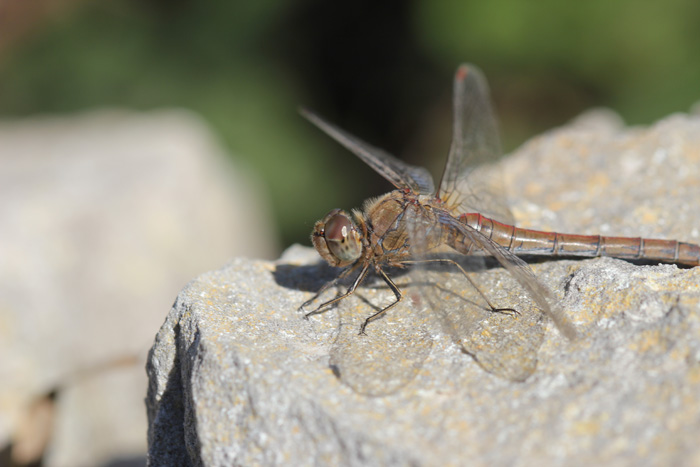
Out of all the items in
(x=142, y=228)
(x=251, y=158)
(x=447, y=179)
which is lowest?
(x=447, y=179)

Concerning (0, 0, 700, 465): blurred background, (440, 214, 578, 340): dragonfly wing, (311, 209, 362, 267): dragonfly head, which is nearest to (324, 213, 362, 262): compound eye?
(311, 209, 362, 267): dragonfly head

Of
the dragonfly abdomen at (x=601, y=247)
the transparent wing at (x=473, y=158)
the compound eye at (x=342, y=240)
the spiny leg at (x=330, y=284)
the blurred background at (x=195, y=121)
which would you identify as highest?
the blurred background at (x=195, y=121)

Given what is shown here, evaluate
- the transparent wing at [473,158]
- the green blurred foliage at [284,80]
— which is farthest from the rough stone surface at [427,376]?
the green blurred foliage at [284,80]

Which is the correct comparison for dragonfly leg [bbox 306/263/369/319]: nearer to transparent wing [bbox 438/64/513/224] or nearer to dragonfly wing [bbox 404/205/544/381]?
dragonfly wing [bbox 404/205/544/381]

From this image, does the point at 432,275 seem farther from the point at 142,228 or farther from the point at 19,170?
the point at 19,170

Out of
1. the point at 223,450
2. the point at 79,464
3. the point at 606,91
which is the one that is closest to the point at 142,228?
the point at 79,464

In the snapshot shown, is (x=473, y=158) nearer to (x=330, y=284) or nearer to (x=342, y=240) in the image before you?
(x=342, y=240)

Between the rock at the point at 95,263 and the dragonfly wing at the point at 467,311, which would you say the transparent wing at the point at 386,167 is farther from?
the rock at the point at 95,263
